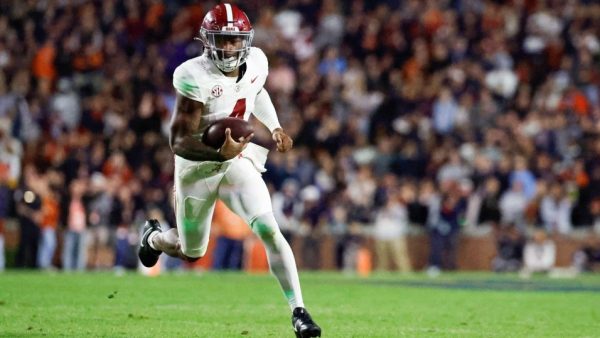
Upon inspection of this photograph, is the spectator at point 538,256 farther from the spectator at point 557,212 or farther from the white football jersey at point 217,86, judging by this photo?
the white football jersey at point 217,86

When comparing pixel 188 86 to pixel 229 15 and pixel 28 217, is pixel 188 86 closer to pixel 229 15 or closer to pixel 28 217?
pixel 229 15

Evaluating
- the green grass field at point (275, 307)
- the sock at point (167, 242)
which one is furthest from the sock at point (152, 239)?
the green grass field at point (275, 307)

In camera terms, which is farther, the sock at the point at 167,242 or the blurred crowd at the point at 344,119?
the blurred crowd at the point at 344,119

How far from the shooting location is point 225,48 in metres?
7.35

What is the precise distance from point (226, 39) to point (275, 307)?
140 inches

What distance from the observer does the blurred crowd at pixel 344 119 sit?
1852 cm

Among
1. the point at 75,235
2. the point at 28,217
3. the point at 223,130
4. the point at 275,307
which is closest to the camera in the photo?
the point at 223,130

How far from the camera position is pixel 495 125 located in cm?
1952

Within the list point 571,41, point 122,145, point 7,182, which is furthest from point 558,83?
point 7,182

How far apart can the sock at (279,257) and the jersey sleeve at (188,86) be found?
2.71 feet

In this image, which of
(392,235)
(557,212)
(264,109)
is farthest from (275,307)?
(557,212)

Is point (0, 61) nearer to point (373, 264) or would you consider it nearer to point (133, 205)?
point (133, 205)

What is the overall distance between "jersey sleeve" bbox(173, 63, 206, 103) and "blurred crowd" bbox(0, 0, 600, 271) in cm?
1068

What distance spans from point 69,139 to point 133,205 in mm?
1814
